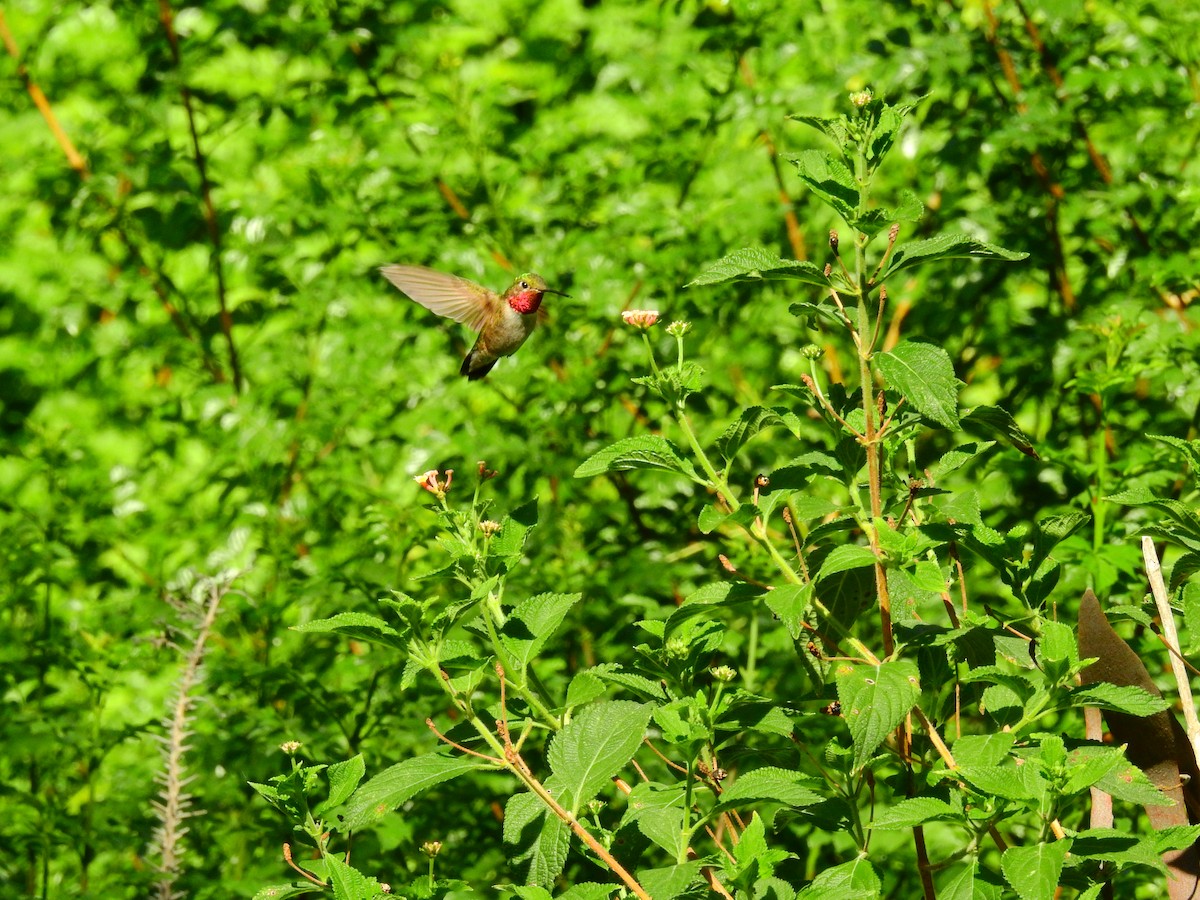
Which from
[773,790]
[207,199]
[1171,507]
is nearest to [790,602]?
[773,790]

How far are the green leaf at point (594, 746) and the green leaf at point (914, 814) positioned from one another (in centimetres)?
21

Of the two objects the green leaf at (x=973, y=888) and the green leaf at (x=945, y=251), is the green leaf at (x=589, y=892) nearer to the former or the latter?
the green leaf at (x=973, y=888)

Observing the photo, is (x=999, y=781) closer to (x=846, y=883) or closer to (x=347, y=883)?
(x=846, y=883)

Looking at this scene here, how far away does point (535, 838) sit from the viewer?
112cm

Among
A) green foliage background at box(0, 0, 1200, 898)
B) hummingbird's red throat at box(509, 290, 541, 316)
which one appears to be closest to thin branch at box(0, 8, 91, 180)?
green foliage background at box(0, 0, 1200, 898)

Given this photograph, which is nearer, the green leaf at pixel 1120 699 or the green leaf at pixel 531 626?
the green leaf at pixel 1120 699

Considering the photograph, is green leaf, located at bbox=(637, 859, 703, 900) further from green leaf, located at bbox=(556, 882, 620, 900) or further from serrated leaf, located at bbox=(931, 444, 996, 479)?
serrated leaf, located at bbox=(931, 444, 996, 479)

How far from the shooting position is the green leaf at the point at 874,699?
985 millimetres

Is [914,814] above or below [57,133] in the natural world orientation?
above

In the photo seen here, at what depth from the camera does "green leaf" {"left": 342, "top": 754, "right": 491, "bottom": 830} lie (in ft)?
3.44

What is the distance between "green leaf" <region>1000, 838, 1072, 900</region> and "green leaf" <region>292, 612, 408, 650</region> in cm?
52

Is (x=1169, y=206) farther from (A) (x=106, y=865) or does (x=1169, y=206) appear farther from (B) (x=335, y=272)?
(A) (x=106, y=865)

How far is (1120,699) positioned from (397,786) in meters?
0.61

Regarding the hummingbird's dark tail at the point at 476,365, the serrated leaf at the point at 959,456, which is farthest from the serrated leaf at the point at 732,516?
the hummingbird's dark tail at the point at 476,365
